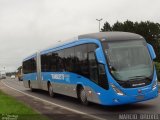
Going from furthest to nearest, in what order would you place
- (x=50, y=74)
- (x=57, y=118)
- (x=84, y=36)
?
(x=50, y=74) < (x=84, y=36) < (x=57, y=118)

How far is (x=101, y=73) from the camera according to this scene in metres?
16.1

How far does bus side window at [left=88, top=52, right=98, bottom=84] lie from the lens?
54.4 ft

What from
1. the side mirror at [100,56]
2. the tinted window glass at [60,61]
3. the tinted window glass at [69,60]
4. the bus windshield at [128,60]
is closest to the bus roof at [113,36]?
the bus windshield at [128,60]

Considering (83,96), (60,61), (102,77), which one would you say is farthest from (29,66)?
(102,77)

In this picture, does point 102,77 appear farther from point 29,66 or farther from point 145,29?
point 145,29

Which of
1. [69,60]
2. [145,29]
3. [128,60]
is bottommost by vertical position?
[128,60]

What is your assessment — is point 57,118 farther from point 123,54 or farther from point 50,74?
point 50,74

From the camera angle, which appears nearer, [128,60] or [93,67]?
[128,60]

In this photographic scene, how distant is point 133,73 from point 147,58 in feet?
3.43

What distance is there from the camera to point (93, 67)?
16797 mm

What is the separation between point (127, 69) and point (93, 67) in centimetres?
155

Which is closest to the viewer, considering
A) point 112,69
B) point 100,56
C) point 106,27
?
point 112,69

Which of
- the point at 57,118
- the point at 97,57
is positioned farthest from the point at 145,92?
the point at 57,118

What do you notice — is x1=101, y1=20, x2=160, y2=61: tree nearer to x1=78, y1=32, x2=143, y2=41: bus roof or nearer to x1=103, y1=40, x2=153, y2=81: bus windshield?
x1=78, y1=32, x2=143, y2=41: bus roof
